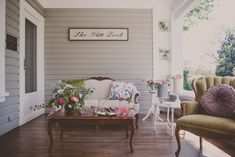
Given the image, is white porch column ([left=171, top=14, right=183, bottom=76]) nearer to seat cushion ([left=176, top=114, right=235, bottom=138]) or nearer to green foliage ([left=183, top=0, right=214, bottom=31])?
green foliage ([left=183, top=0, right=214, bottom=31])

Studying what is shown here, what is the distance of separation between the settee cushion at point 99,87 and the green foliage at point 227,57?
7.75ft

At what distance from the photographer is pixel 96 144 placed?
3451mm

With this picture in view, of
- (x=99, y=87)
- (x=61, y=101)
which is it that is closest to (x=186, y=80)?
(x=99, y=87)

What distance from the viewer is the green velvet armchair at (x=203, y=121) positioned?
97.0 inches

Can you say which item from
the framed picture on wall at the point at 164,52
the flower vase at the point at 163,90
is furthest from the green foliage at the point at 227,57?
the framed picture on wall at the point at 164,52

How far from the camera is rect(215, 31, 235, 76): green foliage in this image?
14.0ft

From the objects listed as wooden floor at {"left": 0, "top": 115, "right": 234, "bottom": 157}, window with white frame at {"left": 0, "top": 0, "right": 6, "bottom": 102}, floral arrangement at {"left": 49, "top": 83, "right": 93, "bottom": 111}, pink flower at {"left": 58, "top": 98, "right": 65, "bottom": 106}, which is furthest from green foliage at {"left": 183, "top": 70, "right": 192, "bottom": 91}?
window with white frame at {"left": 0, "top": 0, "right": 6, "bottom": 102}

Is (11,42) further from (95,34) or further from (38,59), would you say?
(95,34)

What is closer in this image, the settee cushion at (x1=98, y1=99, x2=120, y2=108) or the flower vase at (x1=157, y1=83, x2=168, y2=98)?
the flower vase at (x1=157, y1=83, x2=168, y2=98)

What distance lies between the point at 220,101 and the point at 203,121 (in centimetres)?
47

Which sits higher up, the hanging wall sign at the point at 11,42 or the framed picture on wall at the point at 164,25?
the framed picture on wall at the point at 164,25

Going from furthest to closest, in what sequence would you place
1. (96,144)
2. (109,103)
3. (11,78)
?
(109,103)
(11,78)
(96,144)

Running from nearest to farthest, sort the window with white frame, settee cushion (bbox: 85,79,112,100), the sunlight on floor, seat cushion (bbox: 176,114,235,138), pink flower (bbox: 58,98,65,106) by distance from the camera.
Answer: seat cushion (bbox: 176,114,235,138) < the sunlight on floor < pink flower (bbox: 58,98,65,106) < the window with white frame < settee cushion (bbox: 85,79,112,100)

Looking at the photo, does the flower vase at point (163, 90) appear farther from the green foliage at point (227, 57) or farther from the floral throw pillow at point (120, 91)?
the green foliage at point (227, 57)
